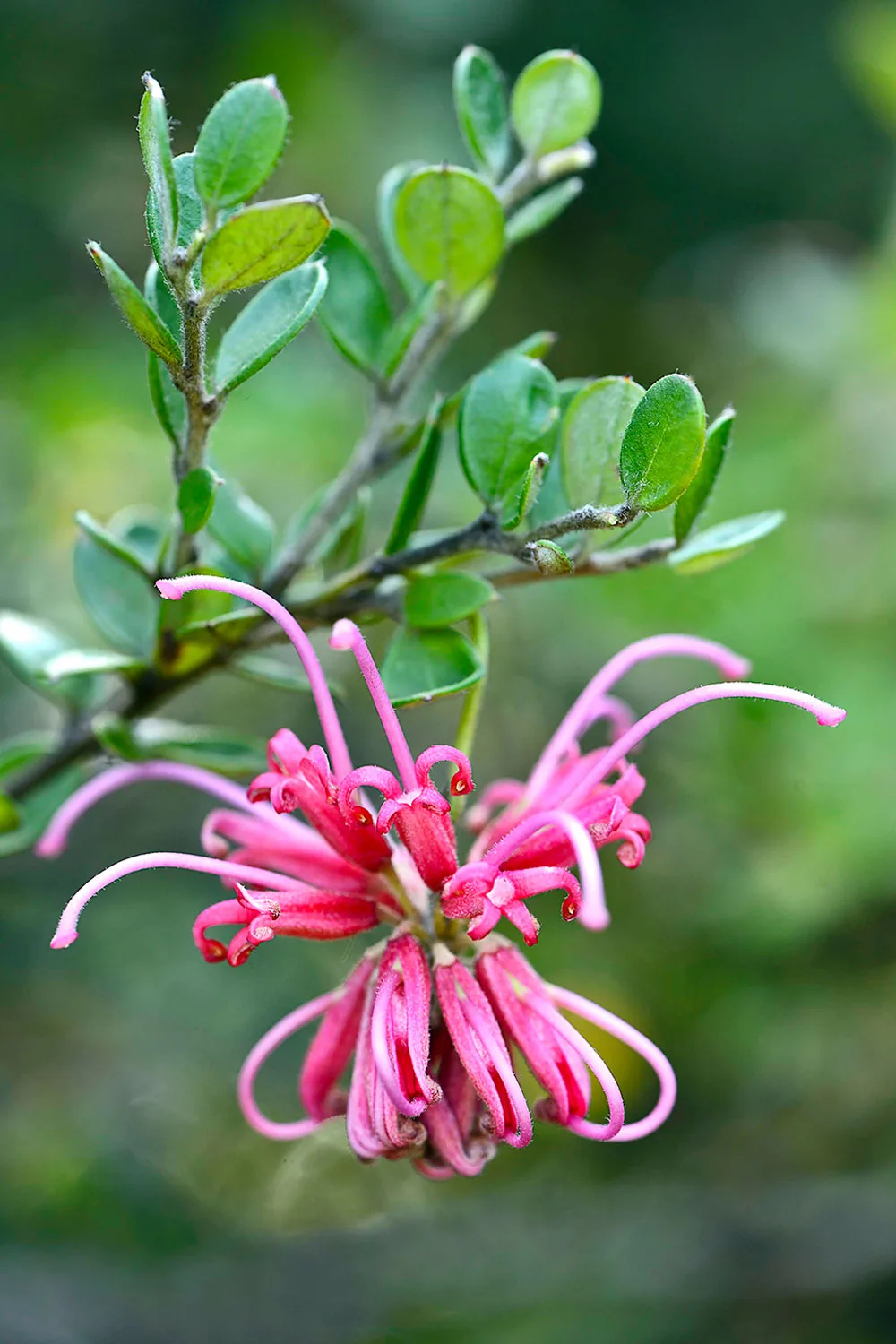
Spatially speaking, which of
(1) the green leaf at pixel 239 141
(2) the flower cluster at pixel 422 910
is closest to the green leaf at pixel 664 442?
(2) the flower cluster at pixel 422 910

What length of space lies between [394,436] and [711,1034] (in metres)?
1.63

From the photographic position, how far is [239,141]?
759 millimetres

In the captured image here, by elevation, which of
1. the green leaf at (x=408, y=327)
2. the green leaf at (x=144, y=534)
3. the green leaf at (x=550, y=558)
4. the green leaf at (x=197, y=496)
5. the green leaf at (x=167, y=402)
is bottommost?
the green leaf at (x=144, y=534)

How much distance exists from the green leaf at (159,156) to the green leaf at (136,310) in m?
0.03

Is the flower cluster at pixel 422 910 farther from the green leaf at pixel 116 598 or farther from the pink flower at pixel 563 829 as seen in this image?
the green leaf at pixel 116 598

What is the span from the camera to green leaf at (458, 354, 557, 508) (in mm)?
897

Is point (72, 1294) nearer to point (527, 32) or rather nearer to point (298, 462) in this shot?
point (298, 462)

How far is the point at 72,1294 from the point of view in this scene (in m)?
2.35

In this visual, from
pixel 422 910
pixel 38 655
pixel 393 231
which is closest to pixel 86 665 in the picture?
pixel 38 655

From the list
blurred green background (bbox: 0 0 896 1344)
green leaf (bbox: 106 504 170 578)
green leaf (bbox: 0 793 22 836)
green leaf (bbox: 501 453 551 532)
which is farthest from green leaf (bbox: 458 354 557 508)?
blurred green background (bbox: 0 0 896 1344)

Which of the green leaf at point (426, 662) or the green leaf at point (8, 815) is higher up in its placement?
the green leaf at point (426, 662)

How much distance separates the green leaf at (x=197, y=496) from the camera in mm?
864

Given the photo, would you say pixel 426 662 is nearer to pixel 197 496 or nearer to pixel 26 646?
pixel 197 496

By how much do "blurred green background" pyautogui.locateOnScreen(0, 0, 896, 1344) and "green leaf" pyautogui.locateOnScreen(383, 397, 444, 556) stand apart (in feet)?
4.43
